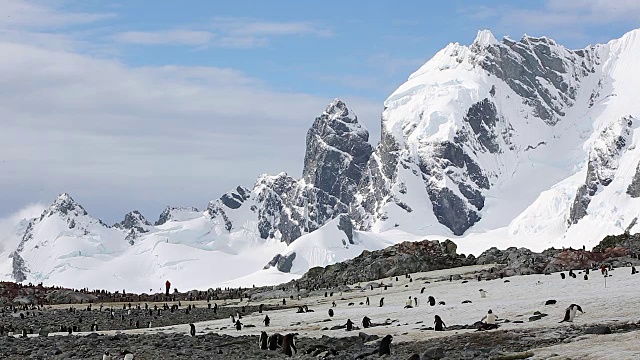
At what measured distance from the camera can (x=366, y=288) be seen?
94.6 meters

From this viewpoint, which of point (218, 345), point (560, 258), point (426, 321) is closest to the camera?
point (218, 345)

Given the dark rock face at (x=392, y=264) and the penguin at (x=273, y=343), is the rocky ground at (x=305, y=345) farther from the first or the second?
the dark rock face at (x=392, y=264)

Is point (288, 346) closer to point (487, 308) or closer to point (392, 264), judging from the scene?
point (487, 308)

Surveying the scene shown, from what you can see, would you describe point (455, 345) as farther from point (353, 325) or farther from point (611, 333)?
point (353, 325)

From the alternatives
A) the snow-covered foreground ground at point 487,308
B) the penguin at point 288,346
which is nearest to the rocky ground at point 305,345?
the penguin at point 288,346

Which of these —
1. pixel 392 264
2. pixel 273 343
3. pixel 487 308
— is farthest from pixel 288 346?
pixel 392 264

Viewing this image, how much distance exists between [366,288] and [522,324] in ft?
159

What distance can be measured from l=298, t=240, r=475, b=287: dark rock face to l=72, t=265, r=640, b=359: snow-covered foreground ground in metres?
17.1

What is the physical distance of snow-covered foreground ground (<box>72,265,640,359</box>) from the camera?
44.0 metres

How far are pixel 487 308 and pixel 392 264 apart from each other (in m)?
54.9

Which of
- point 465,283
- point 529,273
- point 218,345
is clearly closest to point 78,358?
point 218,345

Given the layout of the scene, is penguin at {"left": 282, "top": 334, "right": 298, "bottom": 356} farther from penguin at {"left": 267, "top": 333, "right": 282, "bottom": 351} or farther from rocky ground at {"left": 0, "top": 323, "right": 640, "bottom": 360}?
penguin at {"left": 267, "top": 333, "right": 282, "bottom": 351}

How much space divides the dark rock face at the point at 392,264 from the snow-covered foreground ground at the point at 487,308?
56.2ft

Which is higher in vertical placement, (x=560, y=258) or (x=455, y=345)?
(x=560, y=258)
